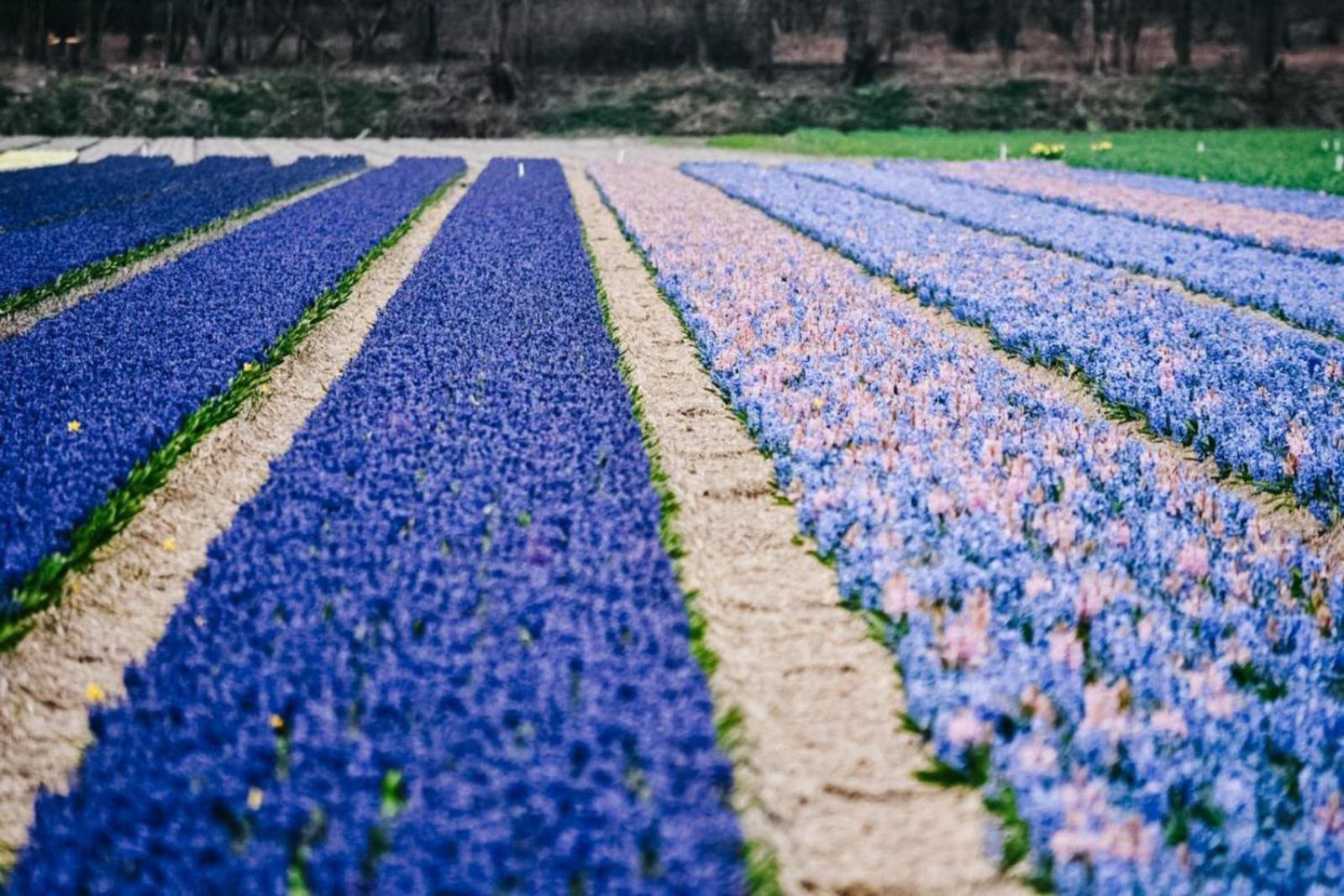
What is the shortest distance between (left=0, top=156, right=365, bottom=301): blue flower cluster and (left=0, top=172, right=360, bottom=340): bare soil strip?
0.62 ft

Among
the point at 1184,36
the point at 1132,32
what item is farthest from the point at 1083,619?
the point at 1184,36

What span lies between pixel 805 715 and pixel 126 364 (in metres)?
5.66

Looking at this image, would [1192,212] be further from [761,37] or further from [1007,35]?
[1007,35]

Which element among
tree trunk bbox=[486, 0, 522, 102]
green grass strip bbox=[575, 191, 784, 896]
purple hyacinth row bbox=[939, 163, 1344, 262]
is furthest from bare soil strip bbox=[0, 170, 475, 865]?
tree trunk bbox=[486, 0, 522, 102]

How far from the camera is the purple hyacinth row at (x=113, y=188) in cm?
1619

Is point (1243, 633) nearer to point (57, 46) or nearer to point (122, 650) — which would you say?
point (122, 650)

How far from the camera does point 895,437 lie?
5.46m

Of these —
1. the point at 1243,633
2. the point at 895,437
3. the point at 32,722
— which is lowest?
the point at 32,722

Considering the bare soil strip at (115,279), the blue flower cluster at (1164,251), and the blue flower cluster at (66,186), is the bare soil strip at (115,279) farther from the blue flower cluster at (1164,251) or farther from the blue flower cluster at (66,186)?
the blue flower cluster at (1164,251)

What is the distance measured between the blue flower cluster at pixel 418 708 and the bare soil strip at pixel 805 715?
0.31 m

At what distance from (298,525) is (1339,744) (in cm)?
375

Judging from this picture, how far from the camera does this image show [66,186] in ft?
66.8

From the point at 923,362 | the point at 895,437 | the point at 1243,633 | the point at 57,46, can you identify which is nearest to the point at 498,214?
the point at 923,362

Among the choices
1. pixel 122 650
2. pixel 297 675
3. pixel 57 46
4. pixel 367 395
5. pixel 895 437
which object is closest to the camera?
pixel 297 675
